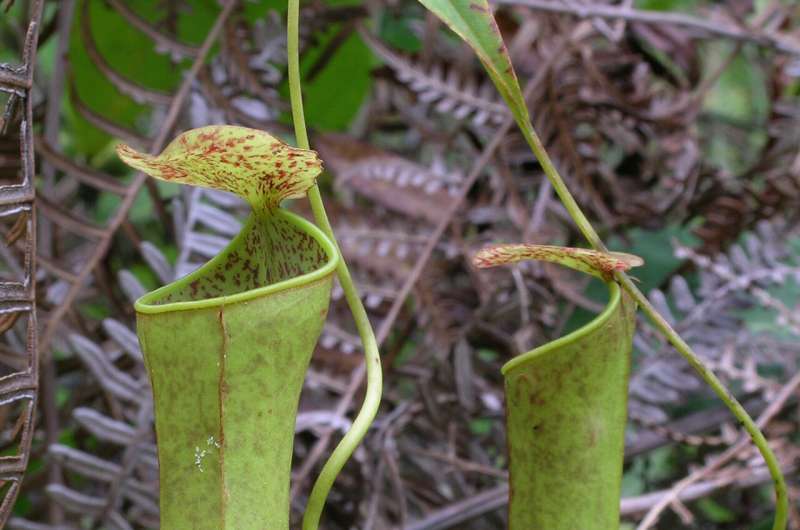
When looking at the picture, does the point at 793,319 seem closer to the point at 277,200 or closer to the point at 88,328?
the point at 277,200

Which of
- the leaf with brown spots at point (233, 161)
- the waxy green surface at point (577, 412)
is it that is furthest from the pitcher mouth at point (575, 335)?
the leaf with brown spots at point (233, 161)

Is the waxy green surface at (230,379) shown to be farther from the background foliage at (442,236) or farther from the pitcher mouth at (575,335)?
the background foliage at (442,236)

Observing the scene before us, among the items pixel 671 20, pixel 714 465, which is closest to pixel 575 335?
pixel 714 465

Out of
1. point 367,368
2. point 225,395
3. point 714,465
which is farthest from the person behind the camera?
A: point 714,465

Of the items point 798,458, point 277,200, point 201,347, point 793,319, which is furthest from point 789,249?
point 201,347

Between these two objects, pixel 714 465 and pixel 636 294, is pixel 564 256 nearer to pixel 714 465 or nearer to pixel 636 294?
pixel 636 294
